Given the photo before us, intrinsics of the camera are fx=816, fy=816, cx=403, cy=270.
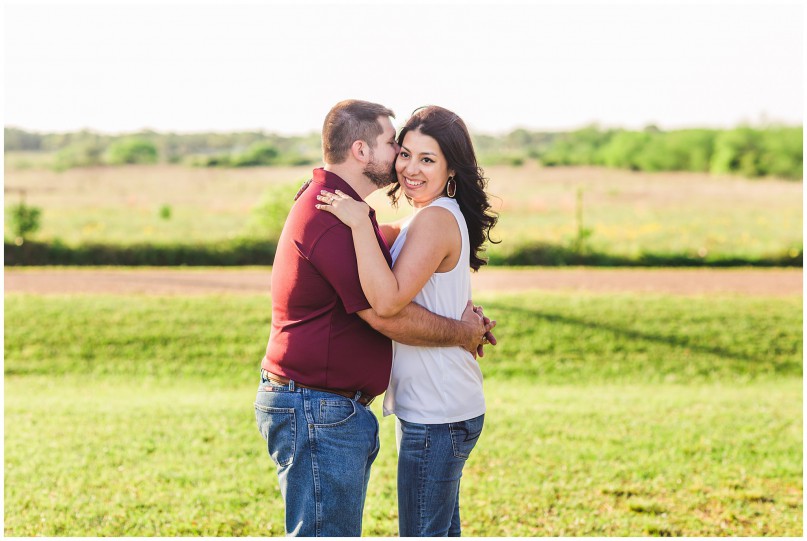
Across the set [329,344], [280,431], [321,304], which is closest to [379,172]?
[321,304]

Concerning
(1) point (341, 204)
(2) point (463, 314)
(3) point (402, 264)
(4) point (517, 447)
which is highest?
(1) point (341, 204)

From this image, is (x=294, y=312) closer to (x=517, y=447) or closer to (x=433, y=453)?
(x=433, y=453)

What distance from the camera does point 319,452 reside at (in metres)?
2.62

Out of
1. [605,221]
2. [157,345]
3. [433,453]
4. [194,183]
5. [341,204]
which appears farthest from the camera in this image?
[194,183]

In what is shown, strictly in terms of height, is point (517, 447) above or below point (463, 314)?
→ below

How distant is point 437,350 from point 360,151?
0.73 metres

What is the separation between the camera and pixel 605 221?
2075cm

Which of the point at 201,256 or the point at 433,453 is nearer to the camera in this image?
the point at 433,453

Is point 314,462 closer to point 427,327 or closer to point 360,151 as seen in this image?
point 427,327

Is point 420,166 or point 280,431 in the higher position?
point 420,166

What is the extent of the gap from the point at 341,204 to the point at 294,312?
0.40 meters

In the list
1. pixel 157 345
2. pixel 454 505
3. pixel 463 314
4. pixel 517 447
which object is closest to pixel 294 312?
pixel 463 314

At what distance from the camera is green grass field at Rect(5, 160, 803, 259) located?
17.9 metres

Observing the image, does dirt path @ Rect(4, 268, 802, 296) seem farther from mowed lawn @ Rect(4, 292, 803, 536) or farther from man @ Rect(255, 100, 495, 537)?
man @ Rect(255, 100, 495, 537)
